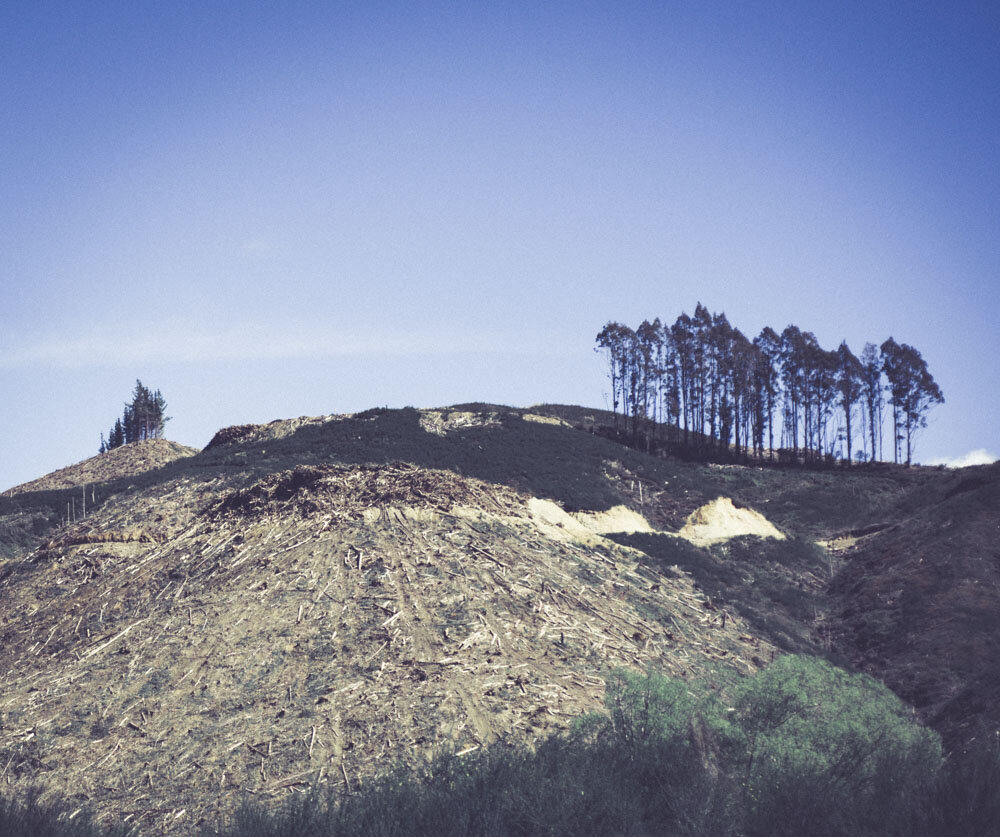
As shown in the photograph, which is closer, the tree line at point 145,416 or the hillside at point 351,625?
the hillside at point 351,625

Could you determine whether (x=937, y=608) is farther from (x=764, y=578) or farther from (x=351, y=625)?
(x=351, y=625)

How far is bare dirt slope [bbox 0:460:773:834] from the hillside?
7 centimetres

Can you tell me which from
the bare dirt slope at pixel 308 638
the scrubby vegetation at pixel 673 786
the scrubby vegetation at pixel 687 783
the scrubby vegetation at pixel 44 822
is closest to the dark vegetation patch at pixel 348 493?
the bare dirt slope at pixel 308 638

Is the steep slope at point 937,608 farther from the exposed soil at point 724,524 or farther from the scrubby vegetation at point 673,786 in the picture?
the scrubby vegetation at point 673,786

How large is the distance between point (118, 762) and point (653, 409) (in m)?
76.2

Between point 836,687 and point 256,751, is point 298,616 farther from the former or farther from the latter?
point 836,687

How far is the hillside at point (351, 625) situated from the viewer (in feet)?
Result: 54.1

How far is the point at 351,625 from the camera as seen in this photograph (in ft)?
67.4

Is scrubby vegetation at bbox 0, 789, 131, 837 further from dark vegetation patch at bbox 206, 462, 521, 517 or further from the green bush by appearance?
dark vegetation patch at bbox 206, 462, 521, 517

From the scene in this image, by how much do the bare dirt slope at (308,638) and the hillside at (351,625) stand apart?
0.23ft

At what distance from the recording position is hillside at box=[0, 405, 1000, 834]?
16500 millimetres

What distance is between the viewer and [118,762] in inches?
647

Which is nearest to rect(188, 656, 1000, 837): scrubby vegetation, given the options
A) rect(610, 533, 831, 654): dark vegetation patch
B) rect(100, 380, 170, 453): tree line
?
rect(610, 533, 831, 654): dark vegetation patch

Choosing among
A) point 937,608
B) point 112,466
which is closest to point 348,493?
point 937,608
